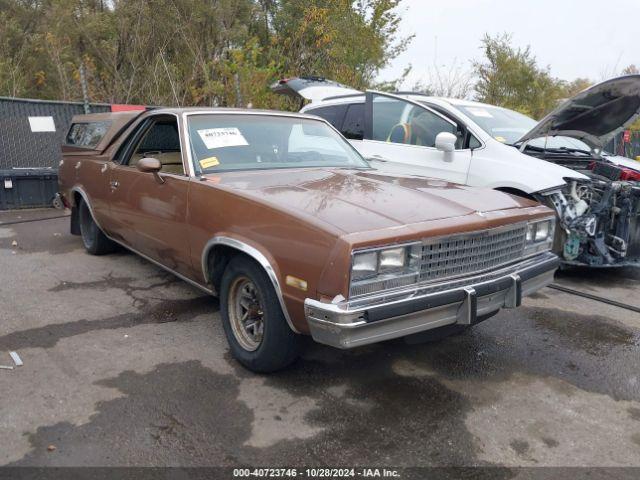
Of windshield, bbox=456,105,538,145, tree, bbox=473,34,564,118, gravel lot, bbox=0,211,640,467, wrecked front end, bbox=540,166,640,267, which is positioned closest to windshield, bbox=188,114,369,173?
gravel lot, bbox=0,211,640,467

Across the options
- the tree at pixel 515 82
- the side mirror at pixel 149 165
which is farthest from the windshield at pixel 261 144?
the tree at pixel 515 82

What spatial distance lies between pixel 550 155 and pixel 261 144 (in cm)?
340

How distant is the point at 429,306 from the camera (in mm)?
2816

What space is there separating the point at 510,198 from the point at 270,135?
1.93 metres

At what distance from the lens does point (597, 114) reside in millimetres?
5438

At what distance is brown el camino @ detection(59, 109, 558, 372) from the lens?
2.69 metres

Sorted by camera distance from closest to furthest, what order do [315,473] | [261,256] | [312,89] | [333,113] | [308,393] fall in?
[315,473], [261,256], [308,393], [333,113], [312,89]

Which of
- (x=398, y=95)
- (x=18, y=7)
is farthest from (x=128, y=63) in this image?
(x=398, y=95)

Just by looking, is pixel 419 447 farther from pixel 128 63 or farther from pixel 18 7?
pixel 18 7

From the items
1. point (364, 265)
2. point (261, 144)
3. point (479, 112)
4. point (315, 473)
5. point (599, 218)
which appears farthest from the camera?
point (479, 112)

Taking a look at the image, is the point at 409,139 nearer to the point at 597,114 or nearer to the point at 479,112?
the point at 479,112

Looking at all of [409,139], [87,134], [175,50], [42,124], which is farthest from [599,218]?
[175,50]

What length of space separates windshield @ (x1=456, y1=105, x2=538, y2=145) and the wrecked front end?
0.98 m

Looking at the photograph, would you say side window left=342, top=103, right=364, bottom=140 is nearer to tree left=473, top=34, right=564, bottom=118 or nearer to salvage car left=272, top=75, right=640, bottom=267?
salvage car left=272, top=75, right=640, bottom=267
